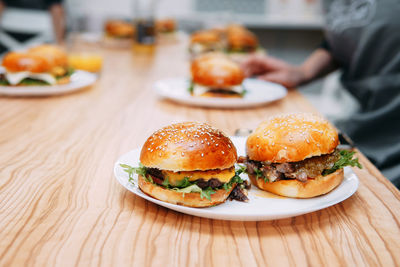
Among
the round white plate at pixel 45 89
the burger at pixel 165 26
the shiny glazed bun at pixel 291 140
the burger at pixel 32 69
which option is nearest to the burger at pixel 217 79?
the round white plate at pixel 45 89

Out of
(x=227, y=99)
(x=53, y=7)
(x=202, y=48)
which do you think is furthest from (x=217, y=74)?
(x=53, y=7)

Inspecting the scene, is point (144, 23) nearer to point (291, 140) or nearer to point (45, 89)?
point (45, 89)

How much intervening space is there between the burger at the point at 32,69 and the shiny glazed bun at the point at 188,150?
127cm

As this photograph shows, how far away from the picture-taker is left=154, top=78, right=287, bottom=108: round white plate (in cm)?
205

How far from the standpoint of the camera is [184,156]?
1005mm

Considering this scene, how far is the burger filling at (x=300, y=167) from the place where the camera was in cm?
110

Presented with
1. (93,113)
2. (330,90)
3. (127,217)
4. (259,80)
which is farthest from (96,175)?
(330,90)

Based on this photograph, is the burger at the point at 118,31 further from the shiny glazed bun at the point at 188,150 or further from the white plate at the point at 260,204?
the shiny glazed bun at the point at 188,150

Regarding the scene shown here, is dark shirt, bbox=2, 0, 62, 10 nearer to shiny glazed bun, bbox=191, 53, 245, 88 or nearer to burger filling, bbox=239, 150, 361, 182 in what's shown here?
shiny glazed bun, bbox=191, 53, 245, 88

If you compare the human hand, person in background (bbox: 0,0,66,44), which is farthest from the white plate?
person in background (bbox: 0,0,66,44)

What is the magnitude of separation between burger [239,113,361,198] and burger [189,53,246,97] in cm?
94

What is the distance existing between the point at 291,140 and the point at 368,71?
157 cm

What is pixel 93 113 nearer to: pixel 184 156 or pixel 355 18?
pixel 184 156

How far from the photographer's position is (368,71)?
2.43 meters
